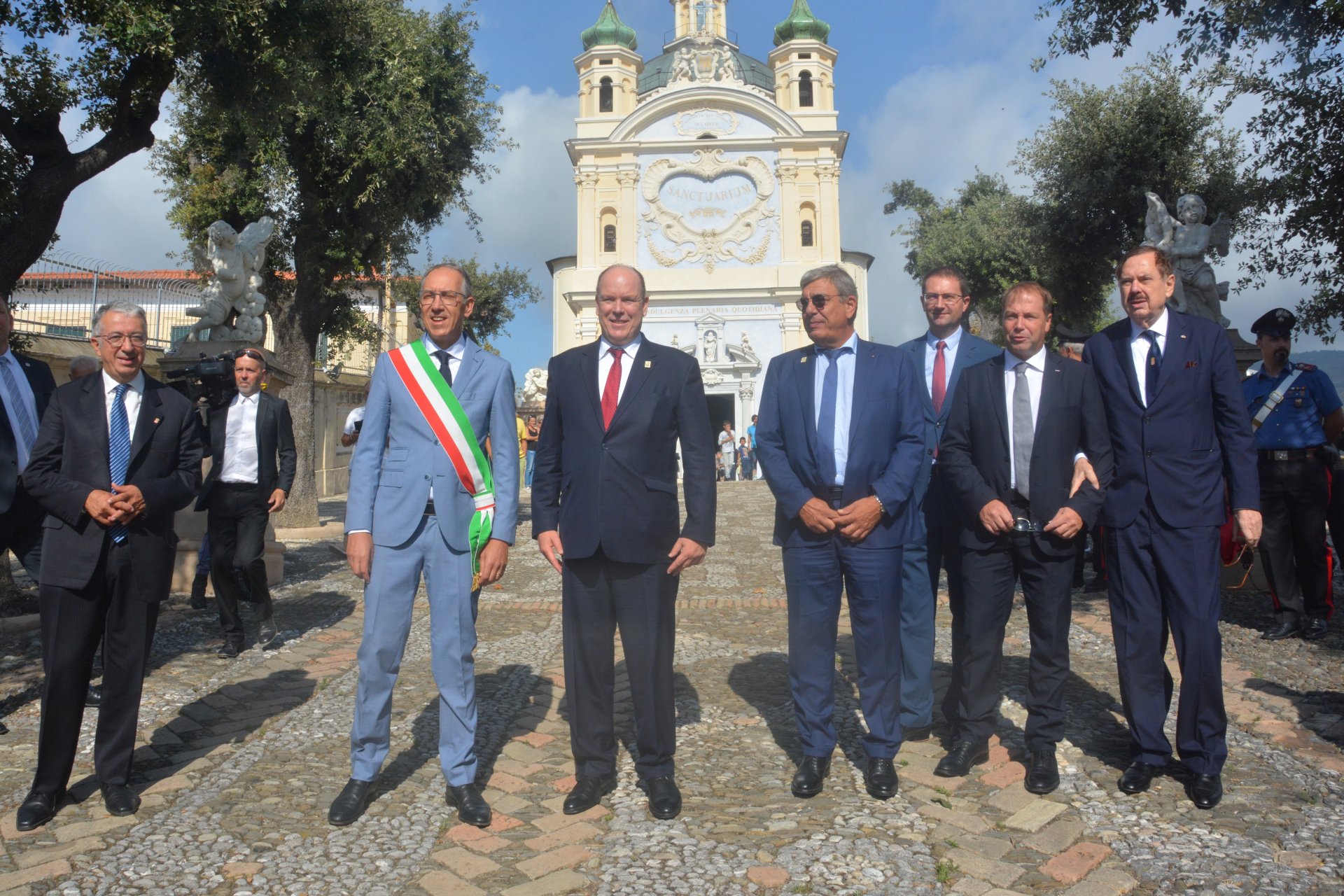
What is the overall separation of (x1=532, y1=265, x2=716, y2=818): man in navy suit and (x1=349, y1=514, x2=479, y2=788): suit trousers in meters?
0.38

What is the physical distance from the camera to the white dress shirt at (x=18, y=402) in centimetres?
465

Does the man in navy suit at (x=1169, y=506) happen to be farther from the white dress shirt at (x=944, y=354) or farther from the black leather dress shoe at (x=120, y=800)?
the black leather dress shoe at (x=120, y=800)

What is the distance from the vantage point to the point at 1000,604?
4035 mm

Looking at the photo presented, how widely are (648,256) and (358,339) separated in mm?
21559

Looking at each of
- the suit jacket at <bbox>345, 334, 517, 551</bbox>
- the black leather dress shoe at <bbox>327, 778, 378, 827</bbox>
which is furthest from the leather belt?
the black leather dress shoe at <bbox>327, 778, 378, 827</bbox>

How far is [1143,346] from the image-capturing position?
3.98 m

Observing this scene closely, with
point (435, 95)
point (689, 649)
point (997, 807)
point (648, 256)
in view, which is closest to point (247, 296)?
point (435, 95)

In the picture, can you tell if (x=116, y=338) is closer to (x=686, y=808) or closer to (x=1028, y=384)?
(x=686, y=808)

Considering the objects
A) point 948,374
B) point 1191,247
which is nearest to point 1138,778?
point 948,374

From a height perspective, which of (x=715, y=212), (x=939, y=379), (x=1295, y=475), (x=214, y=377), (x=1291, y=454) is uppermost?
(x=715, y=212)

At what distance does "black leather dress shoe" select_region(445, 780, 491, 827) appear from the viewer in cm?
346

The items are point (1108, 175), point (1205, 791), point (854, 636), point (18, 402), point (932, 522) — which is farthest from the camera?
point (1108, 175)

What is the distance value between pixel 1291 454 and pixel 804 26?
41134mm

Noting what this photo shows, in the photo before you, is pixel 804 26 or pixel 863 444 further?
pixel 804 26
